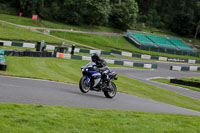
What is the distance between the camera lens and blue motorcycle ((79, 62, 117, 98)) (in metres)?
13.0

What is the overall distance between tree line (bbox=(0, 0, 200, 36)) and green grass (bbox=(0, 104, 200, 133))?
5798cm

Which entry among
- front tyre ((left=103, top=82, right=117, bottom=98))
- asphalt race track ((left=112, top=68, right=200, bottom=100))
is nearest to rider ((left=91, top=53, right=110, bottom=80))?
front tyre ((left=103, top=82, right=117, bottom=98))

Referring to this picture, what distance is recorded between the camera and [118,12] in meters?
74.9

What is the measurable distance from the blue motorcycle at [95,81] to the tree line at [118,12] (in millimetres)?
53166

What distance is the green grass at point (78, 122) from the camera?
260 inches

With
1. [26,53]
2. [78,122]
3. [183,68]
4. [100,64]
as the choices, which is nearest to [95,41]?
[183,68]

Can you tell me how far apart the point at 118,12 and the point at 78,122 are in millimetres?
69122

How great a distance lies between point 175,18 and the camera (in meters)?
89.9

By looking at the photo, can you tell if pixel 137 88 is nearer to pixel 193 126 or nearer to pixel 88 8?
pixel 193 126

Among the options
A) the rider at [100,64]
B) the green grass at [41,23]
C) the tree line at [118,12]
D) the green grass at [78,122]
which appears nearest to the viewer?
the green grass at [78,122]

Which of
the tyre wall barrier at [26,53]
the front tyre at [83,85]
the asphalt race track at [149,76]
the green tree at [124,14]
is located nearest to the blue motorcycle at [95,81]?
the front tyre at [83,85]

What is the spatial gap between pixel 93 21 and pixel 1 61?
51862 mm

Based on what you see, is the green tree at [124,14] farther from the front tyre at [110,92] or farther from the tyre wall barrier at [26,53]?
the front tyre at [110,92]

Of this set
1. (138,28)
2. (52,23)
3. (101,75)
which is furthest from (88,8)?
(101,75)
